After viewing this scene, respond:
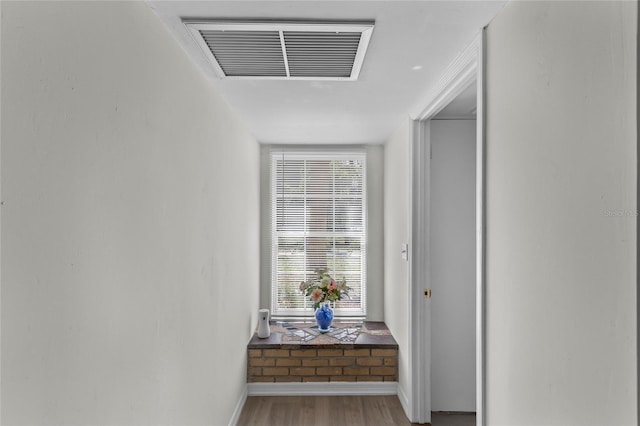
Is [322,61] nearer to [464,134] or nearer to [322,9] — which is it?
[322,9]

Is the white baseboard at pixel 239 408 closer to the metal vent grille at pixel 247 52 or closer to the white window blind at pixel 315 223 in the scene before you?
the white window blind at pixel 315 223

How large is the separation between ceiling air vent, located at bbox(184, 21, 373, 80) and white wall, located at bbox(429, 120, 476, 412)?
147 centimetres

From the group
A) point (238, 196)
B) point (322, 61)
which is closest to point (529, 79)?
point (322, 61)

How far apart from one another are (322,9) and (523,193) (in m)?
0.91

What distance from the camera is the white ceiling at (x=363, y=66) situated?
139 centimetres

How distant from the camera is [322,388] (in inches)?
136

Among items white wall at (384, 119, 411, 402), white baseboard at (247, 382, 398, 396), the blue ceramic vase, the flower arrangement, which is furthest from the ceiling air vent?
white baseboard at (247, 382, 398, 396)

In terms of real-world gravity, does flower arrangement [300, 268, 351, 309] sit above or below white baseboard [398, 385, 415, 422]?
above

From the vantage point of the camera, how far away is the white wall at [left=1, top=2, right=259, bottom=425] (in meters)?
0.82

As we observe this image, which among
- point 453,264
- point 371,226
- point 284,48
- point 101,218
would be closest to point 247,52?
point 284,48

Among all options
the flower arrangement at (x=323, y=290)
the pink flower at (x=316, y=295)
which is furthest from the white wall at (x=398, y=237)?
the pink flower at (x=316, y=295)

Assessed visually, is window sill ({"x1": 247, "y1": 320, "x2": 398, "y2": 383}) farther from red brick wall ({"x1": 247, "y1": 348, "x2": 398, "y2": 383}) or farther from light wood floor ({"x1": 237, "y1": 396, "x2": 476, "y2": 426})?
light wood floor ({"x1": 237, "y1": 396, "x2": 476, "y2": 426})

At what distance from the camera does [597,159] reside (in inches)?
36.4

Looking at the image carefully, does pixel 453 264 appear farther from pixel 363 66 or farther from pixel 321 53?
pixel 321 53
